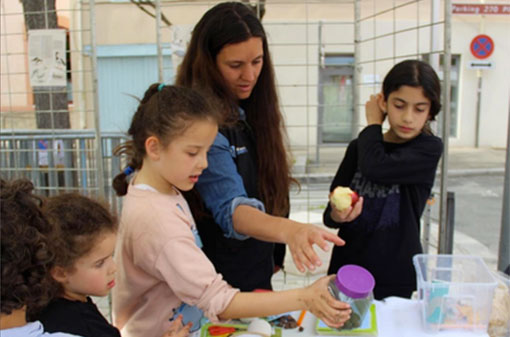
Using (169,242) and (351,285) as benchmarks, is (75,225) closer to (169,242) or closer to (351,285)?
(169,242)

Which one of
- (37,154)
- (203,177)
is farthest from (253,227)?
(37,154)

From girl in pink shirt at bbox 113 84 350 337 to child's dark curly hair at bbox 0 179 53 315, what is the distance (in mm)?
316

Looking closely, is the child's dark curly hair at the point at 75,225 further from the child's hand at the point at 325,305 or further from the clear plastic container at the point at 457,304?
the clear plastic container at the point at 457,304

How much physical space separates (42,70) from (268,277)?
6.15 feet

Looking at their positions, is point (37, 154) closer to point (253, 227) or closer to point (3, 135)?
point (3, 135)

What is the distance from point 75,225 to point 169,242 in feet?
0.77

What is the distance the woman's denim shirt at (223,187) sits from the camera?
1385 millimetres

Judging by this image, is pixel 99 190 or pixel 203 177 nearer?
pixel 203 177

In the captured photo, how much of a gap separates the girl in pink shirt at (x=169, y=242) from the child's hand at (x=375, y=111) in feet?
2.62

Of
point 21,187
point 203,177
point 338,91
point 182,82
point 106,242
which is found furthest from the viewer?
point 338,91

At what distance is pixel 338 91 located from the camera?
9648 millimetres

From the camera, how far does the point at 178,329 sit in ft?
3.93

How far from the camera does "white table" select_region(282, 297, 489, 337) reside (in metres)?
1.25

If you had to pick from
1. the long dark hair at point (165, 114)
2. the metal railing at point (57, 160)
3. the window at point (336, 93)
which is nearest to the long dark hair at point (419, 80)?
the long dark hair at point (165, 114)
